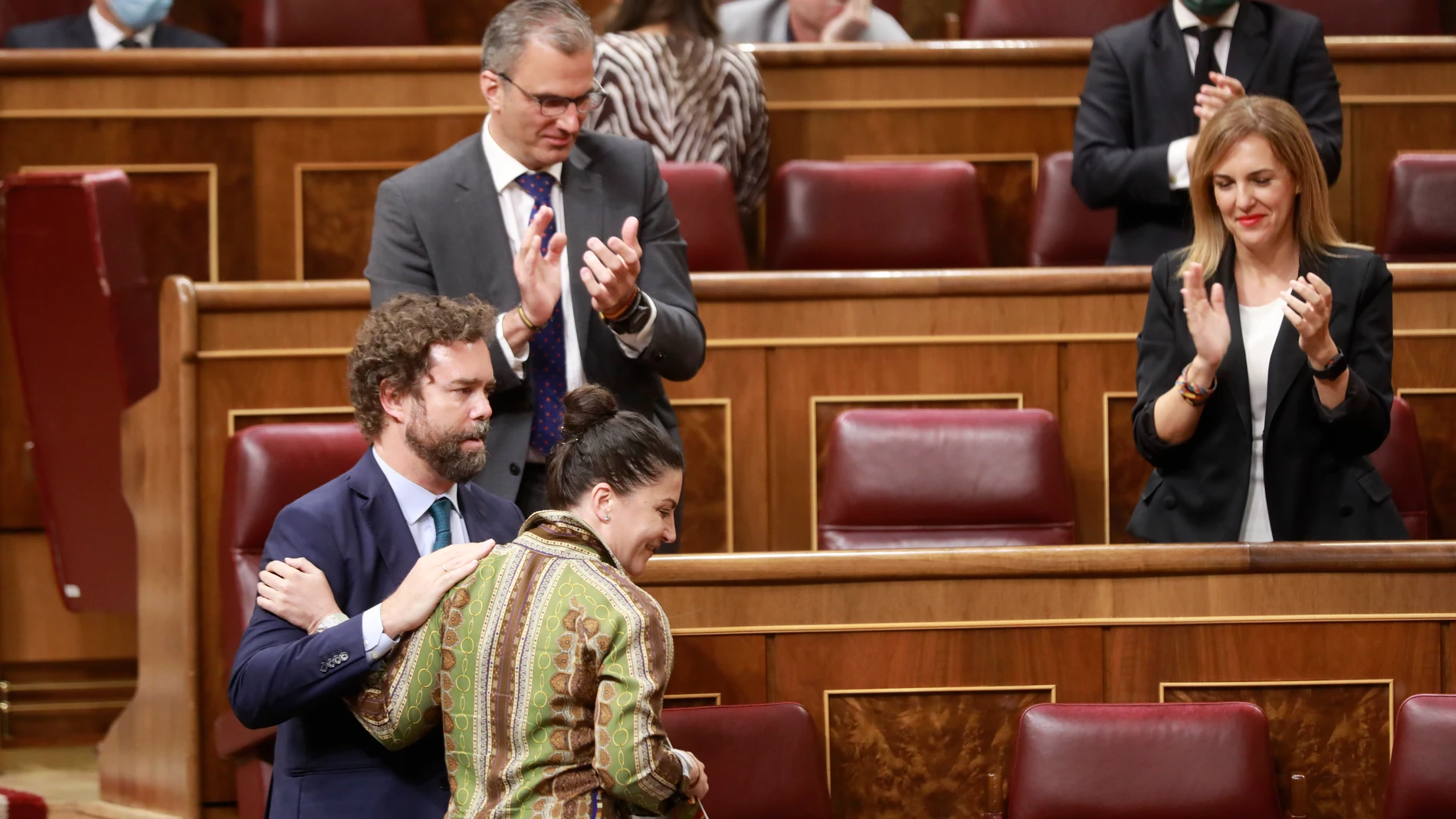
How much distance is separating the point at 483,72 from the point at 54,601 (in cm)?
102

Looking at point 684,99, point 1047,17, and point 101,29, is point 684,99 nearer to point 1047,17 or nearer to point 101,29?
point 1047,17

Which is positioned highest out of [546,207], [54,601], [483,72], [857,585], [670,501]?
[483,72]

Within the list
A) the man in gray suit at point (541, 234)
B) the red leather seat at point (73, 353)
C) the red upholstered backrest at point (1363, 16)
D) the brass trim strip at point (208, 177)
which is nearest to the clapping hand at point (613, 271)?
the man in gray suit at point (541, 234)

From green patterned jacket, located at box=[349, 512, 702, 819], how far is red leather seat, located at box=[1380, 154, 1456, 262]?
1399 mm

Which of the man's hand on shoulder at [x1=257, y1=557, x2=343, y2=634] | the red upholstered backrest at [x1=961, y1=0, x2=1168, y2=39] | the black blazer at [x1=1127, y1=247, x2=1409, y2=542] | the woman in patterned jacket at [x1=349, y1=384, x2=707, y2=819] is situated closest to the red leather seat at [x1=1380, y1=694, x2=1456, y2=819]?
the black blazer at [x1=1127, y1=247, x2=1409, y2=542]

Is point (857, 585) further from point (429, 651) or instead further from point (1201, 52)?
point (1201, 52)

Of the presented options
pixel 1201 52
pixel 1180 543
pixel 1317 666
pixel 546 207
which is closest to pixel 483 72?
pixel 546 207

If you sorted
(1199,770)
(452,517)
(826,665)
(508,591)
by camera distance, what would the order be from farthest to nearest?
(826,665), (1199,770), (452,517), (508,591)

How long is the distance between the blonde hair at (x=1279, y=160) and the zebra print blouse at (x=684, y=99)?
61 centimetres

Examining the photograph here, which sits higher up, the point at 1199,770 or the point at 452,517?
the point at 452,517

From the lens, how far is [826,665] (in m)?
1.31

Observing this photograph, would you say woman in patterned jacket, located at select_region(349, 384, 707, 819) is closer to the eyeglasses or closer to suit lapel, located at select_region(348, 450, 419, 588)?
suit lapel, located at select_region(348, 450, 419, 588)

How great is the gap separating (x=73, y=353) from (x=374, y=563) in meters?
0.88

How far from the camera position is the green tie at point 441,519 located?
3.52 ft
